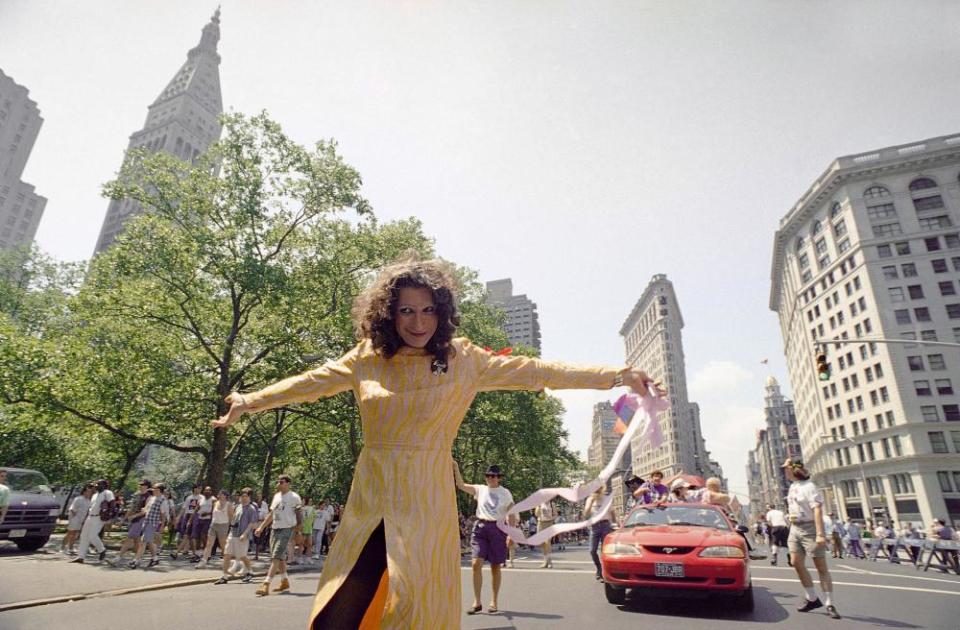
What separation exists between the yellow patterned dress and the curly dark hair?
0.05 m

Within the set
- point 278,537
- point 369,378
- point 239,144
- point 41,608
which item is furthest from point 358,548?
point 239,144

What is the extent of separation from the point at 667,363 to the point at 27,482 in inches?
4646

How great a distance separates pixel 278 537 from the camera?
8.91 meters

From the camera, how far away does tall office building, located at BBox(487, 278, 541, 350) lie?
470 feet

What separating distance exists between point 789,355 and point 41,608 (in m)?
105

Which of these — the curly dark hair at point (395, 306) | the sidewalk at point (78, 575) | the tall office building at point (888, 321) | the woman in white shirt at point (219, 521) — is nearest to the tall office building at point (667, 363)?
the tall office building at point (888, 321)

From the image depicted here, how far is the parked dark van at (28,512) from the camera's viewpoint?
12.1 meters

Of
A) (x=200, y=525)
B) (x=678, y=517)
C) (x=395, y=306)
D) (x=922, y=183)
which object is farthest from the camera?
(x=922, y=183)

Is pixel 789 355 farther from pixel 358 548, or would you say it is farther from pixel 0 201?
pixel 0 201

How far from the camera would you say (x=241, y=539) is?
1045cm

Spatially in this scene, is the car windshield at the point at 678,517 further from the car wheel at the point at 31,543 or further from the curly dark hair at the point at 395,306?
the car wheel at the point at 31,543

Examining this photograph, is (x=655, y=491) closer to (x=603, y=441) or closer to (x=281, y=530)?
(x=281, y=530)

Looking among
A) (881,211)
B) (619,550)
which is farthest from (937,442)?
(619,550)

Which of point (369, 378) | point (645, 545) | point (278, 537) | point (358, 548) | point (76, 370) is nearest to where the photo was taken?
point (358, 548)
